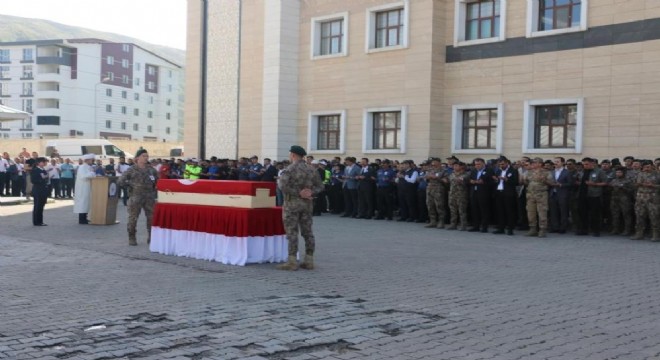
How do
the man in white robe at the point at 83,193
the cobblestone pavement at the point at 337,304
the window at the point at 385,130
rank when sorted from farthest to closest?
the window at the point at 385,130 < the man in white robe at the point at 83,193 < the cobblestone pavement at the point at 337,304

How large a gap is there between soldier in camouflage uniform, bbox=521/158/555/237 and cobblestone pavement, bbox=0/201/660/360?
2.86m

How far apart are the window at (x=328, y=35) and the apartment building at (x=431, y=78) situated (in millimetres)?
61

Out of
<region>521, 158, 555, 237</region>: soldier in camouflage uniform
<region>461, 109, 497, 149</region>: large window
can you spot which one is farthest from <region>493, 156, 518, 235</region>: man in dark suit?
<region>461, 109, 497, 149</region>: large window

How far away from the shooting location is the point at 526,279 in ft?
34.4

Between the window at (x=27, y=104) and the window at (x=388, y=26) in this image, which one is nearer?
the window at (x=388, y=26)

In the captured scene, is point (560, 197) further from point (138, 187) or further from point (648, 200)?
point (138, 187)

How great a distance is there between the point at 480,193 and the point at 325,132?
38.2 ft

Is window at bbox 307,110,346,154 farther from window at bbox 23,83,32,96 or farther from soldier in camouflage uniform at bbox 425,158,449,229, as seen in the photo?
window at bbox 23,83,32,96

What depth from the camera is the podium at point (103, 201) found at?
731 inches

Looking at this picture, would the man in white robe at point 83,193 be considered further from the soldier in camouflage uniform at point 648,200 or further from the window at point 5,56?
the window at point 5,56

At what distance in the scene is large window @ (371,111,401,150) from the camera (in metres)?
26.0

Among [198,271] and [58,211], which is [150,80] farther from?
[198,271]

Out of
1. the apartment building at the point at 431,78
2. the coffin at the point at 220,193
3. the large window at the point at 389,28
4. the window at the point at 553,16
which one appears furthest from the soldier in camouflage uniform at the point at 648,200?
Answer: the large window at the point at 389,28

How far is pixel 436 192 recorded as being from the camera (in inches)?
754
